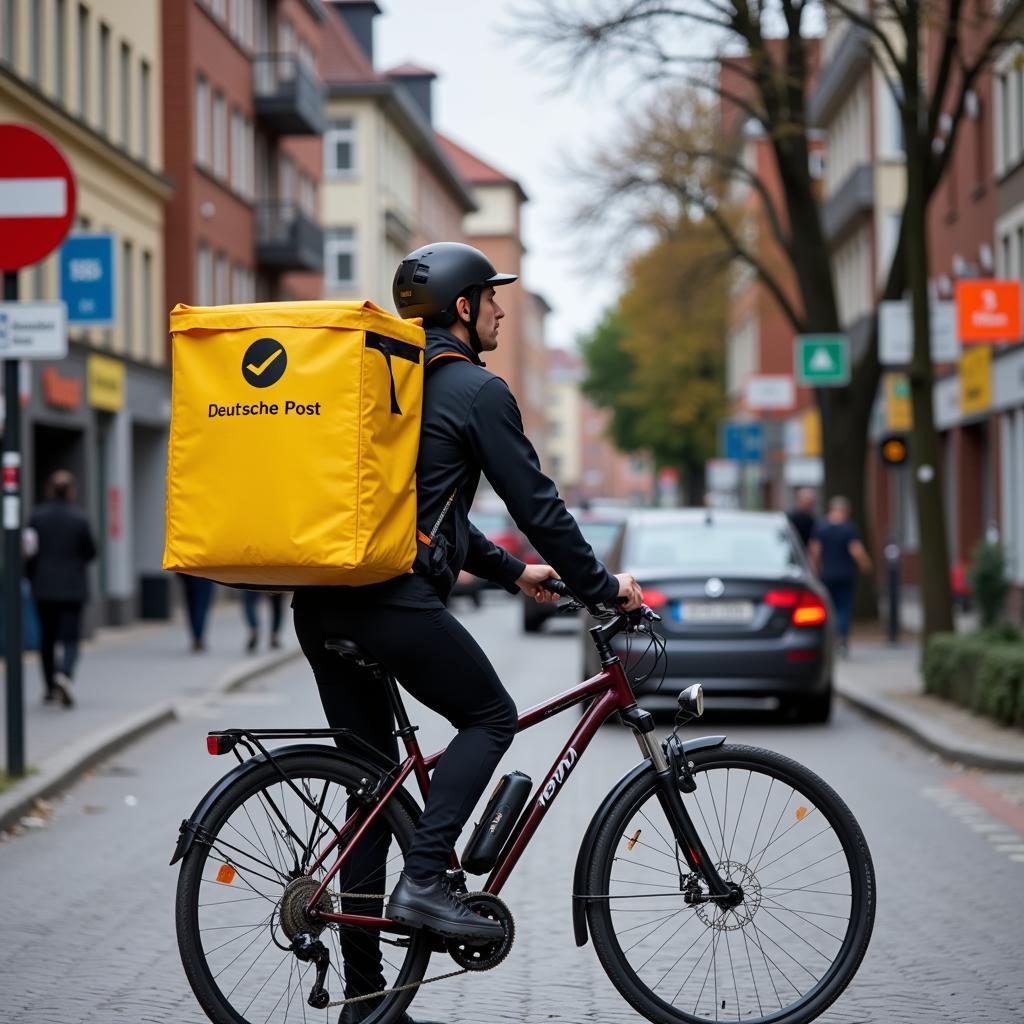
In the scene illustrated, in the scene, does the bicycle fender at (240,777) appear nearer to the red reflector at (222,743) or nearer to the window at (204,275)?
the red reflector at (222,743)

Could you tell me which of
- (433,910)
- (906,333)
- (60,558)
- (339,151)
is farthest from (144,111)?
(339,151)

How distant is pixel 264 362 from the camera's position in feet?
16.1

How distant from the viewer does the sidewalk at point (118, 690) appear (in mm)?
11953

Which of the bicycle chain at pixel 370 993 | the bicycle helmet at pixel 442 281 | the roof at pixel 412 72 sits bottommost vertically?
the bicycle chain at pixel 370 993

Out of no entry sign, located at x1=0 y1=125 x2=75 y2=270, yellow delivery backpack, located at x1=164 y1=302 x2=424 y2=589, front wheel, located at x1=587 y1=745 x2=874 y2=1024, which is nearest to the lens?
yellow delivery backpack, located at x1=164 y1=302 x2=424 y2=589

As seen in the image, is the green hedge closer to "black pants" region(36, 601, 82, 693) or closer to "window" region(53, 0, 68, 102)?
"black pants" region(36, 601, 82, 693)

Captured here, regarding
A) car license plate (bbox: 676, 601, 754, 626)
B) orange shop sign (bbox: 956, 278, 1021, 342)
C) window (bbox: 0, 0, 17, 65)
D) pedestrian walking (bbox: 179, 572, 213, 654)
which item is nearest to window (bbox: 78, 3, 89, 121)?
window (bbox: 0, 0, 17, 65)

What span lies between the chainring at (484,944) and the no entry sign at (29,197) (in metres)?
6.41

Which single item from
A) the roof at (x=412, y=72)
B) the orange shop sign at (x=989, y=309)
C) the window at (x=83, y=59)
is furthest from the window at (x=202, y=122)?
the roof at (x=412, y=72)

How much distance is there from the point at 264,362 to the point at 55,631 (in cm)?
1239

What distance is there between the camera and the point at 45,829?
1012 centimetres

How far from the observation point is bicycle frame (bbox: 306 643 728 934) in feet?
16.9

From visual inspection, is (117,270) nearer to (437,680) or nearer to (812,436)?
(437,680)

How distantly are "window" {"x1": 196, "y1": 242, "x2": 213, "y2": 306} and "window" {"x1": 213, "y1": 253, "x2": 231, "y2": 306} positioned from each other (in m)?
0.40
